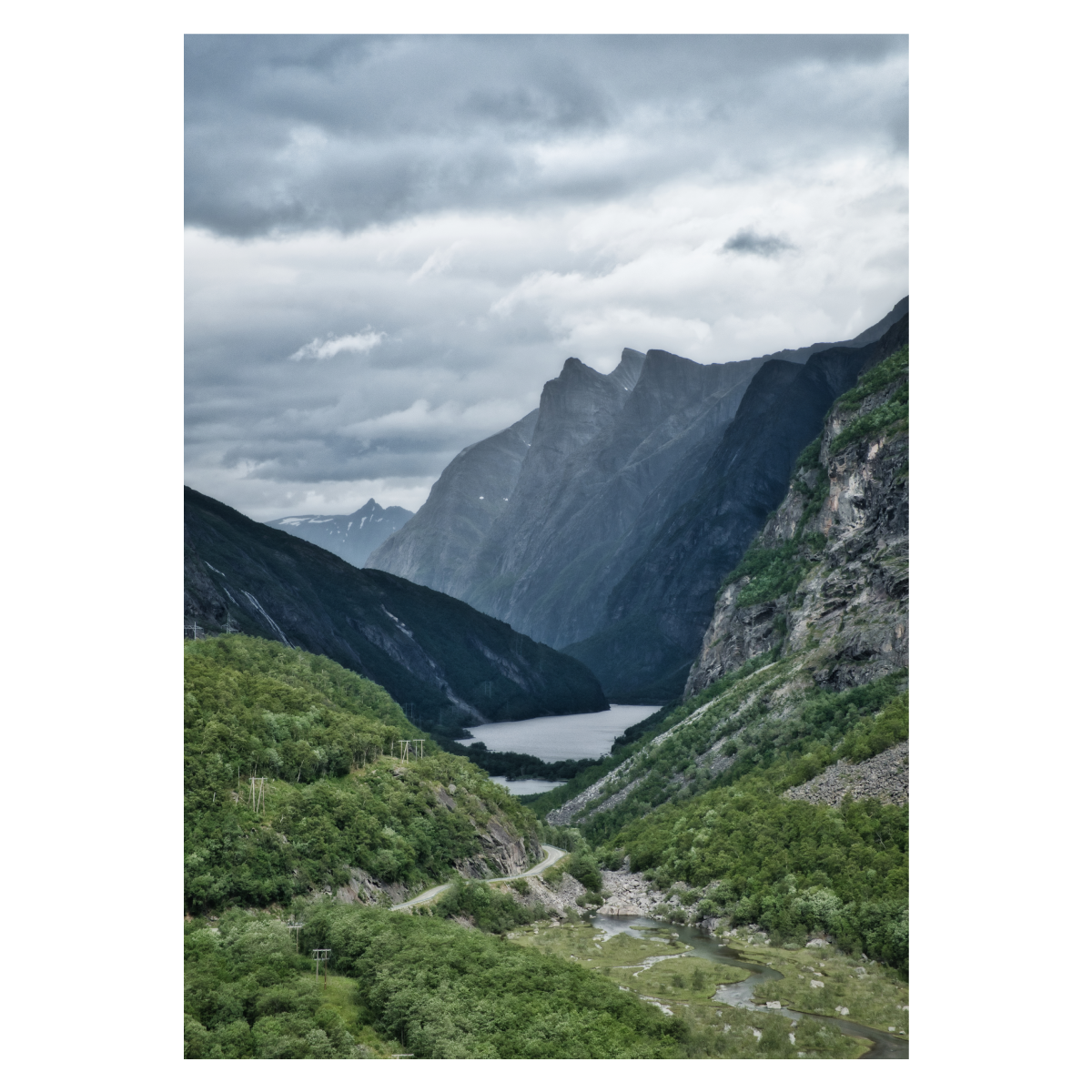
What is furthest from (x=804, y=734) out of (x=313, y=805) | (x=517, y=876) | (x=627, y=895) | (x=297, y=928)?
(x=297, y=928)

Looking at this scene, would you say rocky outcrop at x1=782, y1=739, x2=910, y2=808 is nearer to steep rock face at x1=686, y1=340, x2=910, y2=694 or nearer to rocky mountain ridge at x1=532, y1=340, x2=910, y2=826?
rocky mountain ridge at x1=532, y1=340, x2=910, y2=826

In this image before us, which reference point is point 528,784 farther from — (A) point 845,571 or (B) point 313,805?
(B) point 313,805

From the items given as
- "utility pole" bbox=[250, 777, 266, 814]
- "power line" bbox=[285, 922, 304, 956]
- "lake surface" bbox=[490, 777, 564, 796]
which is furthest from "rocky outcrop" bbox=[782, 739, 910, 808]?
"lake surface" bbox=[490, 777, 564, 796]

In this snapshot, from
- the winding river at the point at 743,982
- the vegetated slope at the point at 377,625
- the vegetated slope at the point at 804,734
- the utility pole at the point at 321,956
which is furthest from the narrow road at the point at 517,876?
the vegetated slope at the point at 377,625

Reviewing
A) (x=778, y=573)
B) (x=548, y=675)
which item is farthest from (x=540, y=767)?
(x=548, y=675)

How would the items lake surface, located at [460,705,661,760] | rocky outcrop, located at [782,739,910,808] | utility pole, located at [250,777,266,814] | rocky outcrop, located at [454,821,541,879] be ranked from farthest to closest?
lake surface, located at [460,705,661,760]
rocky outcrop, located at [782,739,910,808]
rocky outcrop, located at [454,821,541,879]
utility pole, located at [250,777,266,814]

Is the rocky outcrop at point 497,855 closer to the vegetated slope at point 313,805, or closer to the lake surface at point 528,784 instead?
the vegetated slope at point 313,805
